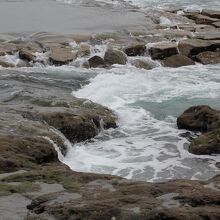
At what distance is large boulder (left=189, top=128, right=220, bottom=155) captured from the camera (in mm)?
9891

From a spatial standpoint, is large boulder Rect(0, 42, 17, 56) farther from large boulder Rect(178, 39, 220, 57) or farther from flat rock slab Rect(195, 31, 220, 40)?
flat rock slab Rect(195, 31, 220, 40)

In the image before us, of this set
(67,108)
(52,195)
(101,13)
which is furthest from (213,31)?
(52,195)

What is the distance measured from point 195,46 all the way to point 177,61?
4.41 ft

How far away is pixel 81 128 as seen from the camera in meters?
10.7

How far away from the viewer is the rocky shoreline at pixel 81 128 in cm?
518

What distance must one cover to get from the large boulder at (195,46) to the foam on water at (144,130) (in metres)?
1.22

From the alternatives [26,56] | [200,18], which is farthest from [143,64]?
[200,18]

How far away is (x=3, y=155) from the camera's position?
25.3 feet

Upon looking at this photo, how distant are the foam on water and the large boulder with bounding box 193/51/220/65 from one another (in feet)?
2.44

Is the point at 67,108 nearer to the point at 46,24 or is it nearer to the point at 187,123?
the point at 187,123

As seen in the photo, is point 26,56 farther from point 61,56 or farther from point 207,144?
point 207,144

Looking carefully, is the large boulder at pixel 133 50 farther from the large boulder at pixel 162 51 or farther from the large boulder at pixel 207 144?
the large boulder at pixel 207 144

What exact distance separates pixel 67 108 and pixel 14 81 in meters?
3.79

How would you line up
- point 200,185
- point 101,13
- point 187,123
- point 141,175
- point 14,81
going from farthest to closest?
point 101,13 → point 14,81 → point 187,123 → point 141,175 → point 200,185
